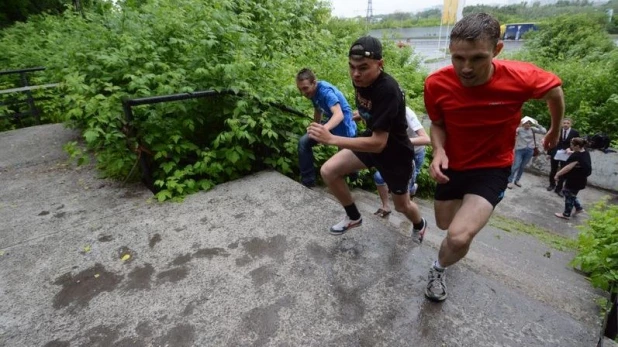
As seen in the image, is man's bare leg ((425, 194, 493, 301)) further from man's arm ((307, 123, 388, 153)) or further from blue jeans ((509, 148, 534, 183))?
blue jeans ((509, 148, 534, 183))

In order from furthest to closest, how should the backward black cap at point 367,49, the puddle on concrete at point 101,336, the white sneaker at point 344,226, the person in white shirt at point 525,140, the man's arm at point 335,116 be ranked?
the person in white shirt at point 525,140
the man's arm at point 335,116
the white sneaker at point 344,226
the backward black cap at point 367,49
the puddle on concrete at point 101,336

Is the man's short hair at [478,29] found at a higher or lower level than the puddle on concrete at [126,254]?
higher

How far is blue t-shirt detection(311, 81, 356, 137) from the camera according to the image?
3.70m

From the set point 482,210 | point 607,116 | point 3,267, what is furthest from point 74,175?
point 607,116

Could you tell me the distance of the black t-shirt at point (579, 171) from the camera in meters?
6.66

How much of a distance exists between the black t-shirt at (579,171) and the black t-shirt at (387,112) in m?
6.04

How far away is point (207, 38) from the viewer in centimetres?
397

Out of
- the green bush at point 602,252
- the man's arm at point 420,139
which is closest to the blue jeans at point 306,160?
the man's arm at point 420,139

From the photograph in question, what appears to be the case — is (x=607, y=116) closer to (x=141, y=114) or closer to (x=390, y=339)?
(x=390, y=339)

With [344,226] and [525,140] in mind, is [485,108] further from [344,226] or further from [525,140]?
[525,140]

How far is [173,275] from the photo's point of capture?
253cm

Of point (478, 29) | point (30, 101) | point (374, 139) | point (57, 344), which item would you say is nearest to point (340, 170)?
point (374, 139)

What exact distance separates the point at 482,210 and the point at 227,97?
3036 millimetres

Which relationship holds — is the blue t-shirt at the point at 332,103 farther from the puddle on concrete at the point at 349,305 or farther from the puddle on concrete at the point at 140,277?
the puddle on concrete at the point at 140,277
